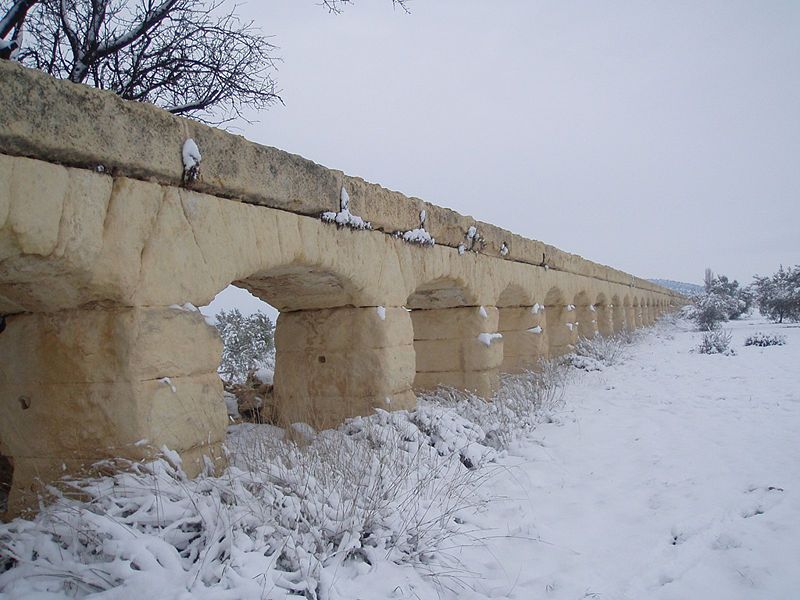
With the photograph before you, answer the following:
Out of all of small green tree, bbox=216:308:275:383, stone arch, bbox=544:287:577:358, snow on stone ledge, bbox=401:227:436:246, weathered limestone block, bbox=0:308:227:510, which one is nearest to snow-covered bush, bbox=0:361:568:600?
weathered limestone block, bbox=0:308:227:510

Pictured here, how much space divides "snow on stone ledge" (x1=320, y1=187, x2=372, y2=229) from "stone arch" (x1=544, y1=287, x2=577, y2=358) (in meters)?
6.19

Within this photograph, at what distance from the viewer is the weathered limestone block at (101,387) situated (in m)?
2.67

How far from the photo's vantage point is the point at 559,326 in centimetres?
1002

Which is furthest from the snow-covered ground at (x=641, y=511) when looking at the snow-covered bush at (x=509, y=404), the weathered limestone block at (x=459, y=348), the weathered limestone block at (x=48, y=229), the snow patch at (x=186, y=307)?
the weathered limestone block at (x=48, y=229)

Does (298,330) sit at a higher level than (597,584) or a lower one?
higher

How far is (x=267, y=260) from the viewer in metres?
3.42

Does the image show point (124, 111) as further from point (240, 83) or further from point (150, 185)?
point (240, 83)

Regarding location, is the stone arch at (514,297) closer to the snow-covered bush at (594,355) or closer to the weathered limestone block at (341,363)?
the snow-covered bush at (594,355)

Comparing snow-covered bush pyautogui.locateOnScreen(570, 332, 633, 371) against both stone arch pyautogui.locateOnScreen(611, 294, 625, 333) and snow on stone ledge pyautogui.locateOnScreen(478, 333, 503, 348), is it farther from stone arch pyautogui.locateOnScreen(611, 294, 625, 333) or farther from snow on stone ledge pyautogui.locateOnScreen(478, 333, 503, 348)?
stone arch pyautogui.locateOnScreen(611, 294, 625, 333)

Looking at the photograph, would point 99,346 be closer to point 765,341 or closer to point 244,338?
point 244,338

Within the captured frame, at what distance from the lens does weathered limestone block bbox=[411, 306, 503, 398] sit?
6.27m

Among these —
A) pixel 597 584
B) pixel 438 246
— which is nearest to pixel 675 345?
pixel 438 246

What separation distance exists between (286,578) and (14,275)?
5.61ft

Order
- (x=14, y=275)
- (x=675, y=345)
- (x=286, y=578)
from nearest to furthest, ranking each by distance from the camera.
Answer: (x=286, y=578), (x=14, y=275), (x=675, y=345)
